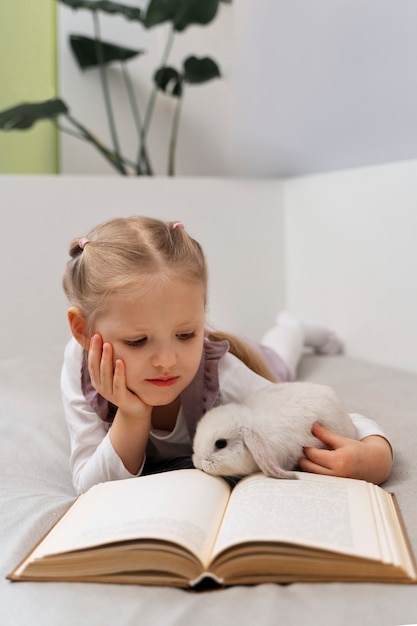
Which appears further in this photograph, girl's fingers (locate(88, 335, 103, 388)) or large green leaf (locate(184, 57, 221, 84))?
large green leaf (locate(184, 57, 221, 84))

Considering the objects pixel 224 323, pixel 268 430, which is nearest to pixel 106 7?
pixel 224 323

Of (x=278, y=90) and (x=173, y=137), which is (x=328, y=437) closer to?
(x=278, y=90)

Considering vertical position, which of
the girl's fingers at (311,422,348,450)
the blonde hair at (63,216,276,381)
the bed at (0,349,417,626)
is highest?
the blonde hair at (63,216,276,381)

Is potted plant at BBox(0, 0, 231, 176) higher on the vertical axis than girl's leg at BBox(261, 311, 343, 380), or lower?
higher

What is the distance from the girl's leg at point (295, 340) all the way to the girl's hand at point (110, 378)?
78cm

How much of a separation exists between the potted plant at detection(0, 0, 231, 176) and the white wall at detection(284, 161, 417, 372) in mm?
614

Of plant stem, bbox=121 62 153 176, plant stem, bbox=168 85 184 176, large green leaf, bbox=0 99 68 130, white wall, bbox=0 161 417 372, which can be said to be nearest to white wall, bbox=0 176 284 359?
white wall, bbox=0 161 417 372

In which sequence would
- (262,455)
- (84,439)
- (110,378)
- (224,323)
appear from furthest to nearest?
(224,323), (84,439), (110,378), (262,455)

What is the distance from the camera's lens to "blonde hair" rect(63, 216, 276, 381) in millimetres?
1143

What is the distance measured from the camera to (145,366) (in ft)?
3.67

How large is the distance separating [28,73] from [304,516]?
2393mm

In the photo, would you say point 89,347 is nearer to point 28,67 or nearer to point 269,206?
point 269,206

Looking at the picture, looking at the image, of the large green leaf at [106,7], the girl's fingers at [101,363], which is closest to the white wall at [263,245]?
the large green leaf at [106,7]

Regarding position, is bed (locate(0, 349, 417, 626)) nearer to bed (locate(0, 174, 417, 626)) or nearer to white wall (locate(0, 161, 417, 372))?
bed (locate(0, 174, 417, 626))
